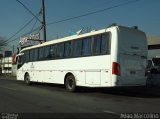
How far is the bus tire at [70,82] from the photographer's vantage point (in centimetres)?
1859

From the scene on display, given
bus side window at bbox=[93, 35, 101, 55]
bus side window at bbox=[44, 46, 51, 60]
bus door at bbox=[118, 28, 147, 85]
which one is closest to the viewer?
bus door at bbox=[118, 28, 147, 85]

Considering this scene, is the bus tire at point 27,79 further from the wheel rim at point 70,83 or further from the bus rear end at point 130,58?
the bus rear end at point 130,58

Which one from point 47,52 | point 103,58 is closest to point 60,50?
point 47,52

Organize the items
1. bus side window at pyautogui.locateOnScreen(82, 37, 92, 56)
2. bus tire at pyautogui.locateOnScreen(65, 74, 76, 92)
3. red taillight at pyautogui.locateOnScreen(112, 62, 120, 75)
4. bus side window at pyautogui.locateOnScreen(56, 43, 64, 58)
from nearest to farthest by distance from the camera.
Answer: red taillight at pyautogui.locateOnScreen(112, 62, 120, 75) < bus side window at pyautogui.locateOnScreen(82, 37, 92, 56) < bus tire at pyautogui.locateOnScreen(65, 74, 76, 92) < bus side window at pyautogui.locateOnScreen(56, 43, 64, 58)

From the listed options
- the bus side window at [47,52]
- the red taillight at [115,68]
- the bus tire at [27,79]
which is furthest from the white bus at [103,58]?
the bus tire at [27,79]

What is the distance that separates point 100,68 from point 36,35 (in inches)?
1092

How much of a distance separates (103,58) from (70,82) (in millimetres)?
3597

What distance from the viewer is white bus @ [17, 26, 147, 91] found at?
51.6 feet

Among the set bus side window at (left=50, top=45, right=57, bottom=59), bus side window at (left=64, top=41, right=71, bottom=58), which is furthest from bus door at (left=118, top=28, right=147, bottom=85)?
bus side window at (left=50, top=45, right=57, bottom=59)

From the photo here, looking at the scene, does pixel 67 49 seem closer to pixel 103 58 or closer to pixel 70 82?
pixel 70 82

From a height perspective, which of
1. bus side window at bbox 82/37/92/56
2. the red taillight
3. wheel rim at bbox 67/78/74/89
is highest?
bus side window at bbox 82/37/92/56

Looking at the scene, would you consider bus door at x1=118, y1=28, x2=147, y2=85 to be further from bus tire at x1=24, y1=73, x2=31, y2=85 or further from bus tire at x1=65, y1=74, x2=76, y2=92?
bus tire at x1=24, y1=73, x2=31, y2=85

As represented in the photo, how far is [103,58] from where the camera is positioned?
1612 cm

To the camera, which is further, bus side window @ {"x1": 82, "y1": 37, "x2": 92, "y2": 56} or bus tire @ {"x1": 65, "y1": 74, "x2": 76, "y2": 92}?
bus tire @ {"x1": 65, "y1": 74, "x2": 76, "y2": 92}
